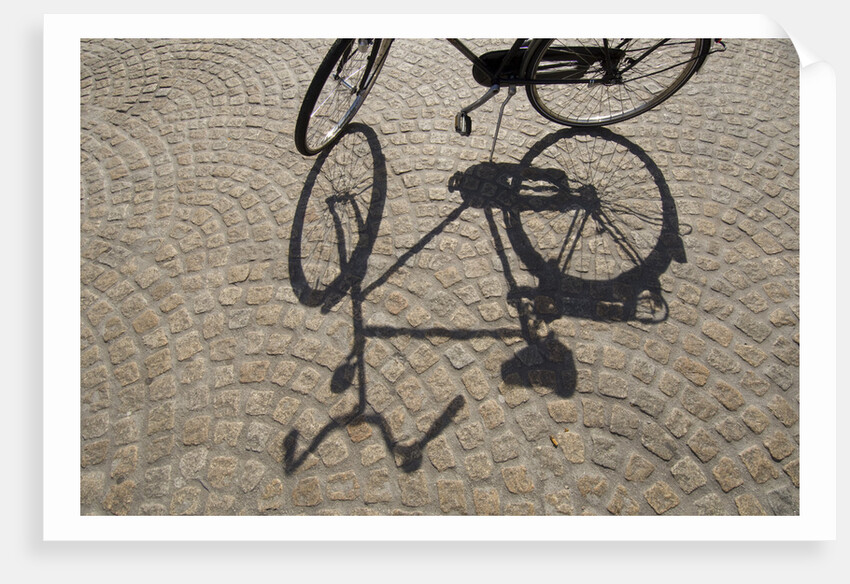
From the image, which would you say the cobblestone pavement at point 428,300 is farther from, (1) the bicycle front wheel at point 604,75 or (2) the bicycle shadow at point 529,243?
(1) the bicycle front wheel at point 604,75

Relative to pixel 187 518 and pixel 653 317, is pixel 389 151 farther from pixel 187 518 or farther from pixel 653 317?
pixel 187 518

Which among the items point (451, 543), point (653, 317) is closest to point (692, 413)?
point (653, 317)

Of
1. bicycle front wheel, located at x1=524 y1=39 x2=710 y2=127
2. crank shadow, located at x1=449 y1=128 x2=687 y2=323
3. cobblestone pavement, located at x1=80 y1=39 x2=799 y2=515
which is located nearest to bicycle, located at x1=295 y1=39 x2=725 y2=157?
bicycle front wheel, located at x1=524 y1=39 x2=710 y2=127

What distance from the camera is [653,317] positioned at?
2.92 meters

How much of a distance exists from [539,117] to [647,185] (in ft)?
3.34

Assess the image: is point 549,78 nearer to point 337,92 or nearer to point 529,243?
point 529,243

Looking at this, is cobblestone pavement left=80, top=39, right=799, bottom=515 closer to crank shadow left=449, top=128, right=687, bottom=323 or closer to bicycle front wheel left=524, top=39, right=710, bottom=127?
crank shadow left=449, top=128, right=687, bottom=323

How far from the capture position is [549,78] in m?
3.29

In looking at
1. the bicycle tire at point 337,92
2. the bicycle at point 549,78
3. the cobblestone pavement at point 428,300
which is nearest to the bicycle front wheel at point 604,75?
the bicycle at point 549,78

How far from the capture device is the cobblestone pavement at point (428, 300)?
97.7 inches

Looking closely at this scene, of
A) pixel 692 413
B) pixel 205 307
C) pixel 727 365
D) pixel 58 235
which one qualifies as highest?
pixel 58 235

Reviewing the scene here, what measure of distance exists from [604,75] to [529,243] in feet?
4.77

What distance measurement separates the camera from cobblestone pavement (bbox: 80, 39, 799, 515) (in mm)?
2482

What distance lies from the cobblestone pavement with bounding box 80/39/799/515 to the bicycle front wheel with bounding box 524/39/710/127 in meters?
0.19
